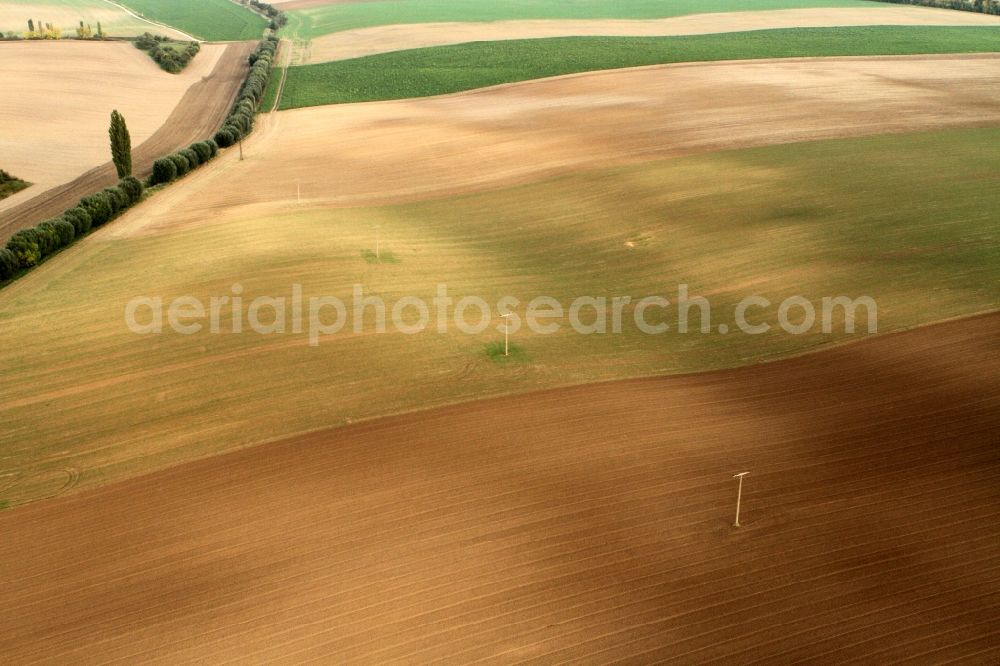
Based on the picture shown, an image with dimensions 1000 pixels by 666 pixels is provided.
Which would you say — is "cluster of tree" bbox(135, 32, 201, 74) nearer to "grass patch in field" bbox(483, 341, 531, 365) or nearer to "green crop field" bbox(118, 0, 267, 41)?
"green crop field" bbox(118, 0, 267, 41)

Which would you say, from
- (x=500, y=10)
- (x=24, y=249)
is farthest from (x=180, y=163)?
(x=500, y=10)

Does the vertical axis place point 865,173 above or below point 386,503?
above

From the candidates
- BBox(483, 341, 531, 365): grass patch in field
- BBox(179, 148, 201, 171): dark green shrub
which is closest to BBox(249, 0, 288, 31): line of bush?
BBox(179, 148, 201, 171): dark green shrub

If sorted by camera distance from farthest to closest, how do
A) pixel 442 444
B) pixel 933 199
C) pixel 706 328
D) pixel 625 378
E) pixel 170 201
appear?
pixel 170 201 → pixel 933 199 → pixel 706 328 → pixel 625 378 → pixel 442 444

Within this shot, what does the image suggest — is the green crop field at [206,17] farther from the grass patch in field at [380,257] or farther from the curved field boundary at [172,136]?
the grass patch in field at [380,257]

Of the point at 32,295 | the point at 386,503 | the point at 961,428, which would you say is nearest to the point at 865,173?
the point at 961,428

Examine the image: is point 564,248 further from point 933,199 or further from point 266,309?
point 933,199
